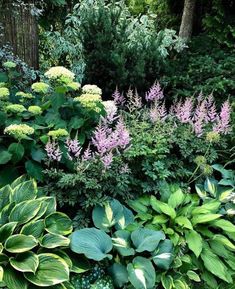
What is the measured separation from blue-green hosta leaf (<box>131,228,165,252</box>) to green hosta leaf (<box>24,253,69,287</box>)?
51cm

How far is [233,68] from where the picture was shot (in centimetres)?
497

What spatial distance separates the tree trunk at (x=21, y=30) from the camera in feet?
14.9

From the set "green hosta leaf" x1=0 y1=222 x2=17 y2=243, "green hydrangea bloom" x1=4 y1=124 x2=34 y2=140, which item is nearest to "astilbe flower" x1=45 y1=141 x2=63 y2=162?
"green hydrangea bloom" x1=4 y1=124 x2=34 y2=140

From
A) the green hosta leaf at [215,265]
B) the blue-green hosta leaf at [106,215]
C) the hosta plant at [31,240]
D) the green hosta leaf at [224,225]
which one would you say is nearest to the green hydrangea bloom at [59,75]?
the hosta plant at [31,240]

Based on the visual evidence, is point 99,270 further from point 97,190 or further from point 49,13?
point 49,13

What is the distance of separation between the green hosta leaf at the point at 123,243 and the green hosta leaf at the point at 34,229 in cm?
49

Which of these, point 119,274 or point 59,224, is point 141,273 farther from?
point 59,224

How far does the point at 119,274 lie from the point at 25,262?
1.95 ft

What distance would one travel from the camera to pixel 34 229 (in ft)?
7.63

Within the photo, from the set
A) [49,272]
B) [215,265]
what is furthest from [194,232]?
[49,272]

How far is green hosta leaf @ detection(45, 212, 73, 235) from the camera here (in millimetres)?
2430

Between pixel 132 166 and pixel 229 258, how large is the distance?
3.30 feet

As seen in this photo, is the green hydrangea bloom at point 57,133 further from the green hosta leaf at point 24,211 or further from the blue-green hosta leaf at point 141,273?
the blue-green hosta leaf at point 141,273

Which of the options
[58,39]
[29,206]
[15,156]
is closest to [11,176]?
[15,156]
